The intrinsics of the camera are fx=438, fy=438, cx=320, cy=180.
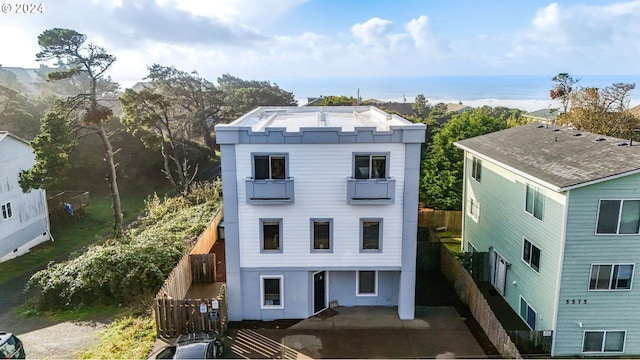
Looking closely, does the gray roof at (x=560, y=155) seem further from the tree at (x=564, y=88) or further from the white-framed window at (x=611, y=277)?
the tree at (x=564, y=88)

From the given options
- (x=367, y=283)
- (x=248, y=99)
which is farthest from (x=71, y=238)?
(x=248, y=99)

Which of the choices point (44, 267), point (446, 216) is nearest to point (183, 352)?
point (44, 267)

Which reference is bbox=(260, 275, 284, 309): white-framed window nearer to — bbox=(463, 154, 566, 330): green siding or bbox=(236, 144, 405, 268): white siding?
bbox=(236, 144, 405, 268): white siding

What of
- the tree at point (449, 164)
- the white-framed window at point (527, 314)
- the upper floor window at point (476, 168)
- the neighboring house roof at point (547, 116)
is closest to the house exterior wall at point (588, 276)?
the white-framed window at point (527, 314)

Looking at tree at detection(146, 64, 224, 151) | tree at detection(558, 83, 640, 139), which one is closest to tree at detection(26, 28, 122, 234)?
tree at detection(146, 64, 224, 151)

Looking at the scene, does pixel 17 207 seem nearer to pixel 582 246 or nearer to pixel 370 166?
pixel 370 166
